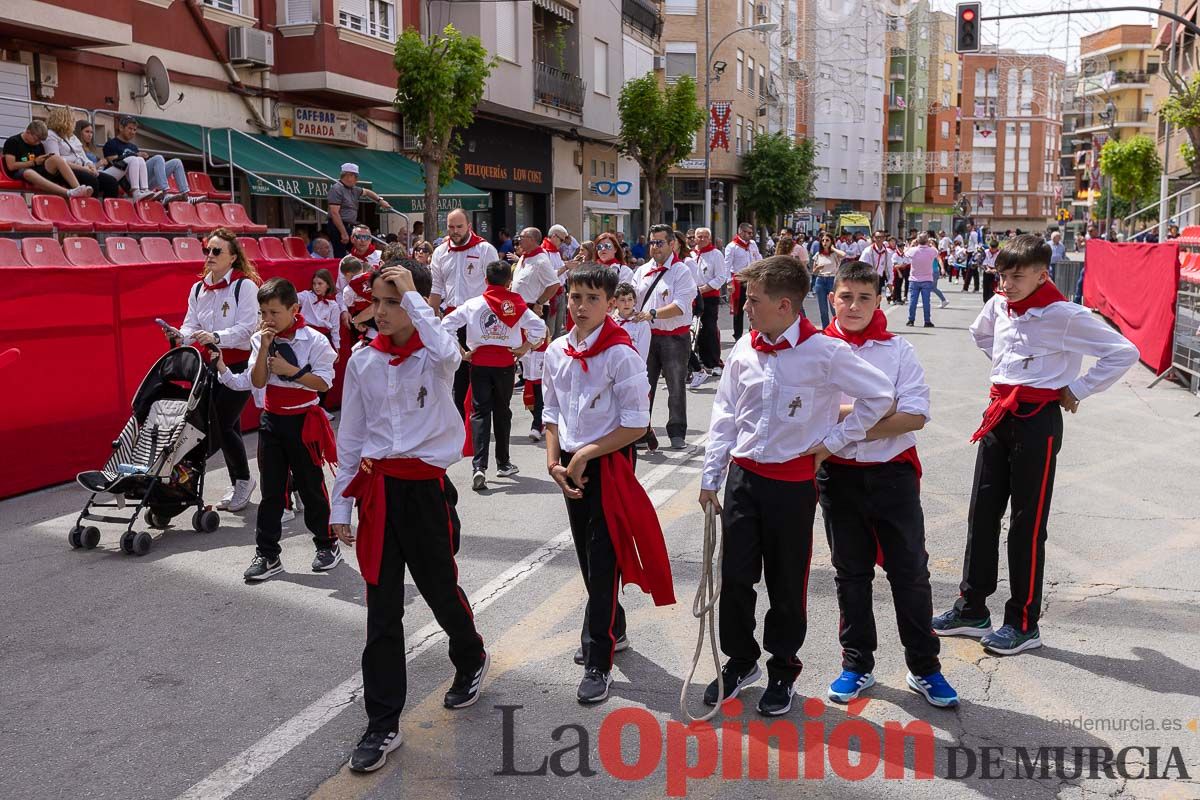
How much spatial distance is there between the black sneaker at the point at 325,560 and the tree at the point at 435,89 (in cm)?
1482

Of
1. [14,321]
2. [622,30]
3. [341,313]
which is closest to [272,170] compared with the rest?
[341,313]

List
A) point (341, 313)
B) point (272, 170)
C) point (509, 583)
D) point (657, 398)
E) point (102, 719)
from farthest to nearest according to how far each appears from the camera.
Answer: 1. point (272, 170)
2. point (657, 398)
3. point (341, 313)
4. point (509, 583)
5. point (102, 719)

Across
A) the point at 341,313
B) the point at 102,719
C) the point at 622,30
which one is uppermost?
the point at 622,30

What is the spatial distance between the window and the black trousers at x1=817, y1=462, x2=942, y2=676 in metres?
32.1

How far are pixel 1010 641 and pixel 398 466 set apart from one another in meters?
2.88

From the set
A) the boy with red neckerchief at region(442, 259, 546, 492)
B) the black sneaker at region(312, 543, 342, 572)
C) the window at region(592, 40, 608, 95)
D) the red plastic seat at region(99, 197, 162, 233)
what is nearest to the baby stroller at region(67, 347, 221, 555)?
the black sneaker at region(312, 543, 342, 572)

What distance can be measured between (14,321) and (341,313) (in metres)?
3.86

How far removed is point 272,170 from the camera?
1894 cm

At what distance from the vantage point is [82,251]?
10594 millimetres

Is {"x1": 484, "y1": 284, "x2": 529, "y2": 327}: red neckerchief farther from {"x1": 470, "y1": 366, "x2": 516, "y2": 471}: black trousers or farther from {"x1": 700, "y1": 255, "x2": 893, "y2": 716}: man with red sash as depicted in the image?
{"x1": 700, "y1": 255, "x2": 893, "y2": 716}: man with red sash

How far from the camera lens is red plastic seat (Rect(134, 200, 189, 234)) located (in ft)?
45.8

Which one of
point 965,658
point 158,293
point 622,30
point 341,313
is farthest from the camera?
point 622,30

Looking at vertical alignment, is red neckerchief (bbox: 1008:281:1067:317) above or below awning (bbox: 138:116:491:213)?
below

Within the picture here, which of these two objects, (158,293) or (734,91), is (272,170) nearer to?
(158,293)
